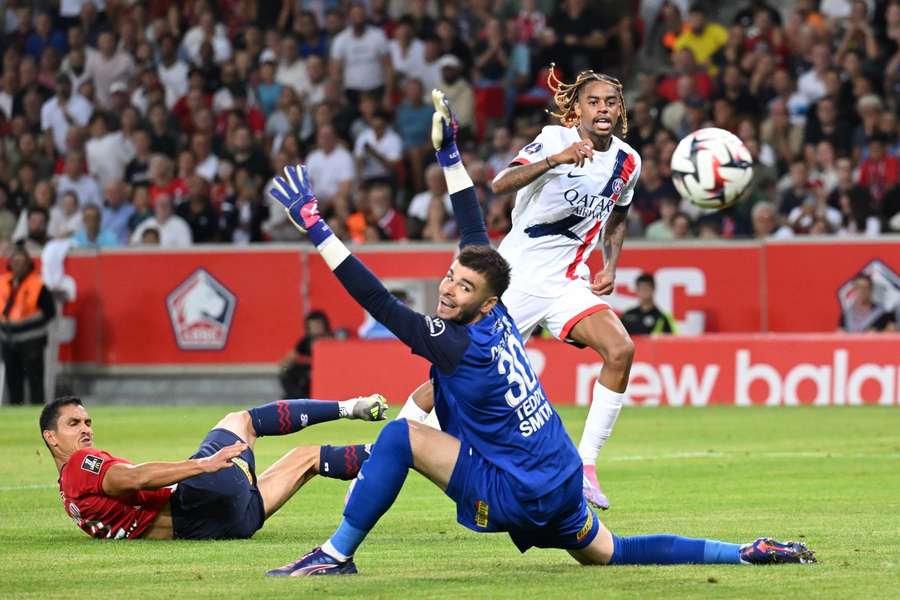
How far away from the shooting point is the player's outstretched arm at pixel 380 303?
23.0 ft

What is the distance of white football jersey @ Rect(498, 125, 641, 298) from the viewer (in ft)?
35.4

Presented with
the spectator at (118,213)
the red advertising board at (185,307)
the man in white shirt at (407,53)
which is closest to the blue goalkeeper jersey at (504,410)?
the red advertising board at (185,307)

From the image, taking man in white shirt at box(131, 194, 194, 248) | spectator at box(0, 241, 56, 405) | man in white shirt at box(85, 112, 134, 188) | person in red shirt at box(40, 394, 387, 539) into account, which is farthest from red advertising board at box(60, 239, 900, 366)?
person in red shirt at box(40, 394, 387, 539)

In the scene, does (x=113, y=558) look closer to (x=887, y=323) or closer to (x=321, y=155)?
(x=887, y=323)

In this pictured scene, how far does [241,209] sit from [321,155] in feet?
4.69

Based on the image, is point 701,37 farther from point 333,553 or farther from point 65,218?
point 333,553

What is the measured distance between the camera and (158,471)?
851 centimetres

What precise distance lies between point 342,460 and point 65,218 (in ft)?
54.2

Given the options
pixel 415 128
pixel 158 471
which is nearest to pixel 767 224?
pixel 415 128

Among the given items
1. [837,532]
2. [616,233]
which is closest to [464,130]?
[616,233]

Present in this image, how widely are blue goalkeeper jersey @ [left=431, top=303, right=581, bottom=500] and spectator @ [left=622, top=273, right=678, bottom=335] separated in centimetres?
1344

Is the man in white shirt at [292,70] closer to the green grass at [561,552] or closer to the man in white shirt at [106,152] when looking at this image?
the man in white shirt at [106,152]

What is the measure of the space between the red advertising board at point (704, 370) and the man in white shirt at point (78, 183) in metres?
6.67

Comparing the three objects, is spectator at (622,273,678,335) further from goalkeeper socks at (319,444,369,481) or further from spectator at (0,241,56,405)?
goalkeeper socks at (319,444,369,481)
